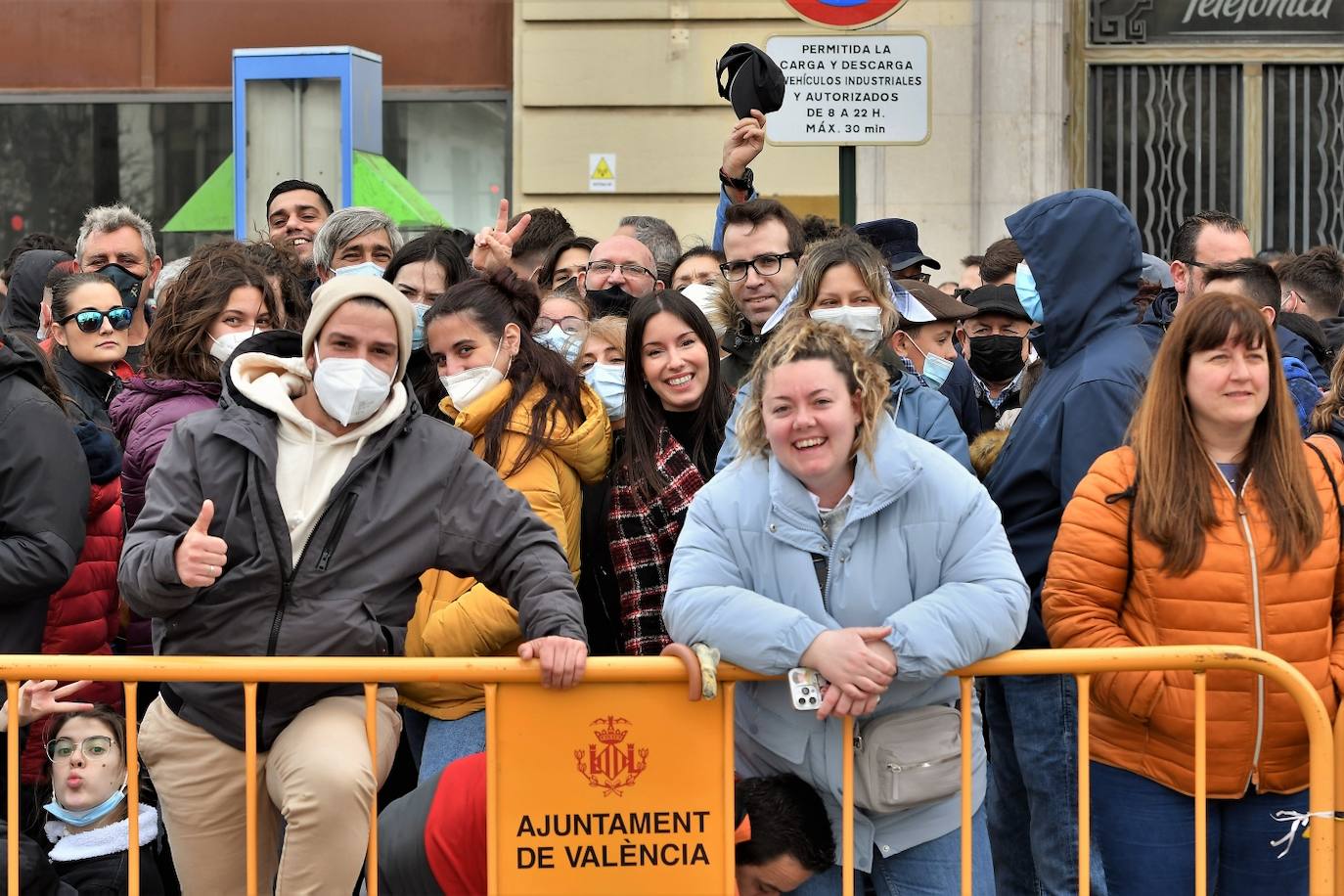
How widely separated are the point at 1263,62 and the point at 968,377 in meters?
7.45

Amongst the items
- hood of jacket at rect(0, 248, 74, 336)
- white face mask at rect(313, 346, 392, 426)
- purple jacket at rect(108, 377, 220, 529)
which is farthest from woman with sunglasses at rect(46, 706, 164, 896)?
hood of jacket at rect(0, 248, 74, 336)

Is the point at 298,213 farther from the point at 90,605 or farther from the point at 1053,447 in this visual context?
the point at 1053,447

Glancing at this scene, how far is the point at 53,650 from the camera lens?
481cm

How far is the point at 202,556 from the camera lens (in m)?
3.62

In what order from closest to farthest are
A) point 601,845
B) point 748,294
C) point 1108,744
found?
point 601,845 < point 1108,744 < point 748,294

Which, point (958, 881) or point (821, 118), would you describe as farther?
point (821, 118)

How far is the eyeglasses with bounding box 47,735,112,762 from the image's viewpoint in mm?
4828

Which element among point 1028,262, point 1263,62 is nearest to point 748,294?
point 1028,262

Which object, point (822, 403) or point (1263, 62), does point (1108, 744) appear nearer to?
point (822, 403)

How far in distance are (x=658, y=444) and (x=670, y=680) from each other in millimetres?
1133

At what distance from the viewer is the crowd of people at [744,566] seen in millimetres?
3824

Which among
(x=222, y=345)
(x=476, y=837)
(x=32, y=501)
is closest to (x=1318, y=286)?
(x=222, y=345)

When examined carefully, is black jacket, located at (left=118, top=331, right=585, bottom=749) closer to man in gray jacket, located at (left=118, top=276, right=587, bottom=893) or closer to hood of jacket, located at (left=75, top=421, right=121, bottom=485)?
man in gray jacket, located at (left=118, top=276, right=587, bottom=893)

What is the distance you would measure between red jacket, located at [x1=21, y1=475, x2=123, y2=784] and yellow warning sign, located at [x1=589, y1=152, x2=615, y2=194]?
758 cm
